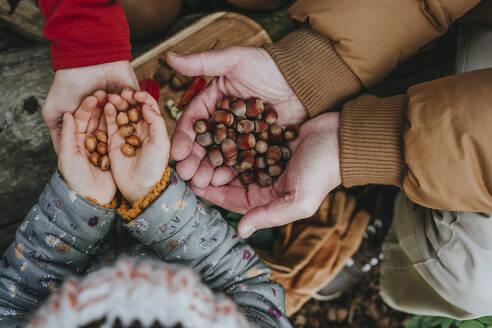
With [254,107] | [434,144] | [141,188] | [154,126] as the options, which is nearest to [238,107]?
[254,107]

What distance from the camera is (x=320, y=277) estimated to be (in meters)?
1.55

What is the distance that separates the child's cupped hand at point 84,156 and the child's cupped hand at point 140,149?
4 centimetres

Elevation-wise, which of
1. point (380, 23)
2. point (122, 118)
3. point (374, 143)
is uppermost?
point (380, 23)

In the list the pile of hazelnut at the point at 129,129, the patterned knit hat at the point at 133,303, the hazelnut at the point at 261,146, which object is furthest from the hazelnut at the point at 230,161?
the patterned knit hat at the point at 133,303

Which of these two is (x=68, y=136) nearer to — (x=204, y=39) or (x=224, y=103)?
(x=224, y=103)

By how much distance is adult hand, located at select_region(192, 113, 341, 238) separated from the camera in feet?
3.52

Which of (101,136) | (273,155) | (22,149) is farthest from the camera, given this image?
(22,149)

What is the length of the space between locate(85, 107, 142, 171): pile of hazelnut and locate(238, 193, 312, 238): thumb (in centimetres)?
41

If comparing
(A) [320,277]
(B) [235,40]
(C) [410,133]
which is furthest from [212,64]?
(A) [320,277]

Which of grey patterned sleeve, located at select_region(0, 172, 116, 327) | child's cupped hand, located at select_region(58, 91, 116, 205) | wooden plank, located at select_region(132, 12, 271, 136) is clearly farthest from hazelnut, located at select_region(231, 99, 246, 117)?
grey patterned sleeve, located at select_region(0, 172, 116, 327)

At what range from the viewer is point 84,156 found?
3.23 ft

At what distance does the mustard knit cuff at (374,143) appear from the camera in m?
1.07

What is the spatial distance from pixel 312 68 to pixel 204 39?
1.97 ft

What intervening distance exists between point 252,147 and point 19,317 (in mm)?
872
